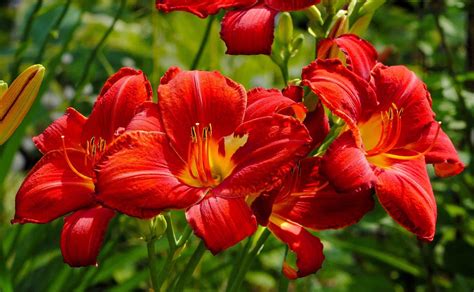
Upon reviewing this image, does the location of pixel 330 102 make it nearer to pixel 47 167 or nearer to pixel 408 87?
pixel 408 87

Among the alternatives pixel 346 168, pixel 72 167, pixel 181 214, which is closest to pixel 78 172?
pixel 72 167

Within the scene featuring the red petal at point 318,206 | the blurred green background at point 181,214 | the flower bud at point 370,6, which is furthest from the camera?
the blurred green background at point 181,214

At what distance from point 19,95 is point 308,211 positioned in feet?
0.93

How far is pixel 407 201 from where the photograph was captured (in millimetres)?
631

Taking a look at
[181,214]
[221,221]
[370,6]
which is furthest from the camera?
[181,214]

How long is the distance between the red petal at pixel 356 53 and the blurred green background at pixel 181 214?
1.00 ft

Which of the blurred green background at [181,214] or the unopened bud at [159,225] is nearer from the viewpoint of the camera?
the unopened bud at [159,225]

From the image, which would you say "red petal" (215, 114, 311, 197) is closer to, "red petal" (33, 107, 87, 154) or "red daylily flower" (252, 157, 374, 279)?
"red daylily flower" (252, 157, 374, 279)

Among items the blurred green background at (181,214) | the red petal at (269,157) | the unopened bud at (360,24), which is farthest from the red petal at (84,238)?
the unopened bud at (360,24)

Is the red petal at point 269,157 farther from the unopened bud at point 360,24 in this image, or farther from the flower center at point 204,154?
the unopened bud at point 360,24

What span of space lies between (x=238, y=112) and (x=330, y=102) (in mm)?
76

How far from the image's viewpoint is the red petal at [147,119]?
24.9 inches

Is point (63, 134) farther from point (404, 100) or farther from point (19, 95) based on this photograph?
point (404, 100)

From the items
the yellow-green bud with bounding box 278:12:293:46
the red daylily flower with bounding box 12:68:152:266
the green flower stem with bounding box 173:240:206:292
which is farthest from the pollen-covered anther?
the yellow-green bud with bounding box 278:12:293:46
